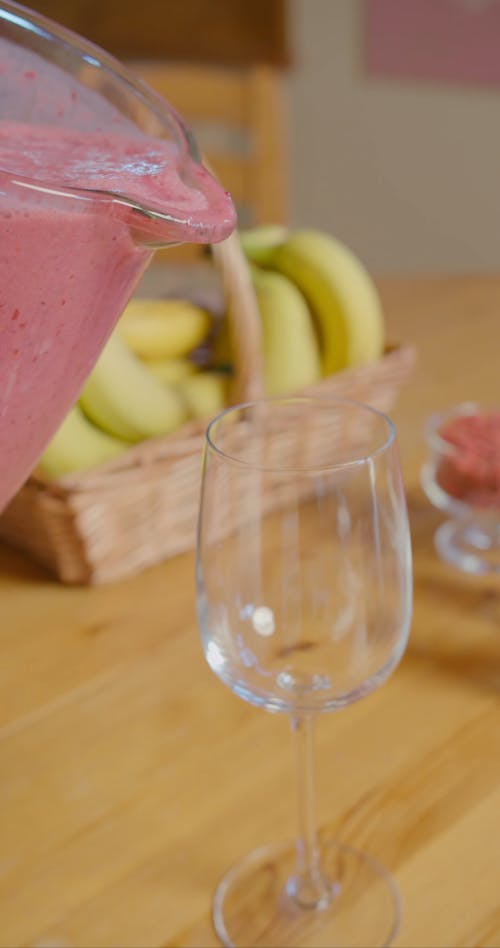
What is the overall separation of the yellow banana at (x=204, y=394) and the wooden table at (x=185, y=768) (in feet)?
0.38

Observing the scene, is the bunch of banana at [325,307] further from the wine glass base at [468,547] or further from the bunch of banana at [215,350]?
the wine glass base at [468,547]

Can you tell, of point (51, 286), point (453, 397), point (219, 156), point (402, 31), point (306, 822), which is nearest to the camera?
point (51, 286)

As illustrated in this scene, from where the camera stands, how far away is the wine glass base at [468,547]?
69cm

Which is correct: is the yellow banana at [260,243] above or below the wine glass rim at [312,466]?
below

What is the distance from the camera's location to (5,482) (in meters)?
0.41

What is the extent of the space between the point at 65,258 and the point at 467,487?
0.41m

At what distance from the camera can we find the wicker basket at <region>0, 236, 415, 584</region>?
67cm

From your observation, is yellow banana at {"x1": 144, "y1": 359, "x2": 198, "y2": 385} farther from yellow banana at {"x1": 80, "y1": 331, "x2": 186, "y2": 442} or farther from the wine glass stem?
the wine glass stem

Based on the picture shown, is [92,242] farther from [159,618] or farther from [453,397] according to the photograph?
[453,397]

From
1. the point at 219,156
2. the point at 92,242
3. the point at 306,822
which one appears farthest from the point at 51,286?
the point at 219,156

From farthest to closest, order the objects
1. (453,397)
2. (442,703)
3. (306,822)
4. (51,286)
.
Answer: (453,397)
(442,703)
(306,822)
(51,286)

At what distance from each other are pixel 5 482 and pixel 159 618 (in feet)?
0.86

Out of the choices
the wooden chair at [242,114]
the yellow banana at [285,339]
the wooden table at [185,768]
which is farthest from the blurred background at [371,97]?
the wooden table at [185,768]

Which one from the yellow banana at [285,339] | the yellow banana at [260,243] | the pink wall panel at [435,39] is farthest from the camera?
the pink wall panel at [435,39]
